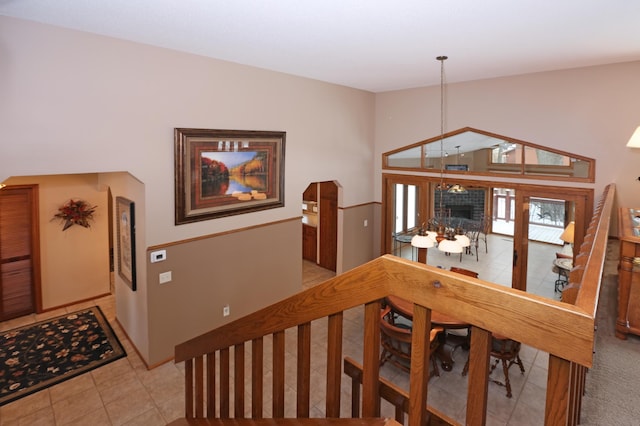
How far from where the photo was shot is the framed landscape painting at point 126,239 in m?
4.48

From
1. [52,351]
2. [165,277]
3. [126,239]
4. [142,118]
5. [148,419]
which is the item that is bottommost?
[148,419]

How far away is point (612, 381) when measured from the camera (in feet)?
7.93

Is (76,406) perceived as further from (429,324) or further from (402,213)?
(402,213)

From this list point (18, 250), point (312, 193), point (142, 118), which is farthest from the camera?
point (312, 193)

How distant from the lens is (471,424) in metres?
0.96

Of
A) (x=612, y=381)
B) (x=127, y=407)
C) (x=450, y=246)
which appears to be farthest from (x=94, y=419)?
(x=612, y=381)

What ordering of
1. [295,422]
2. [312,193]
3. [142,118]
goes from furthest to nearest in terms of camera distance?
[312,193]
[142,118]
[295,422]

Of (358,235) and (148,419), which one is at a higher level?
(358,235)

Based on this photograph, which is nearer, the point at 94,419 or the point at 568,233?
the point at 94,419

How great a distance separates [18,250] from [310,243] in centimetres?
523

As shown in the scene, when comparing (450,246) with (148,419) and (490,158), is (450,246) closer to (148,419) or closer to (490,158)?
(490,158)

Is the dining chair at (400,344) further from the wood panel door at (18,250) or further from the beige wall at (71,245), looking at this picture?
the wood panel door at (18,250)

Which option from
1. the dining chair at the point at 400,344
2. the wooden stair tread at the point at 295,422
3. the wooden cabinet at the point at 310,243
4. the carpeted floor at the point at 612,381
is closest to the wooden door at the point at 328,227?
the wooden cabinet at the point at 310,243

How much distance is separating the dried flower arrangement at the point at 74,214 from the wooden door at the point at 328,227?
427 cm
